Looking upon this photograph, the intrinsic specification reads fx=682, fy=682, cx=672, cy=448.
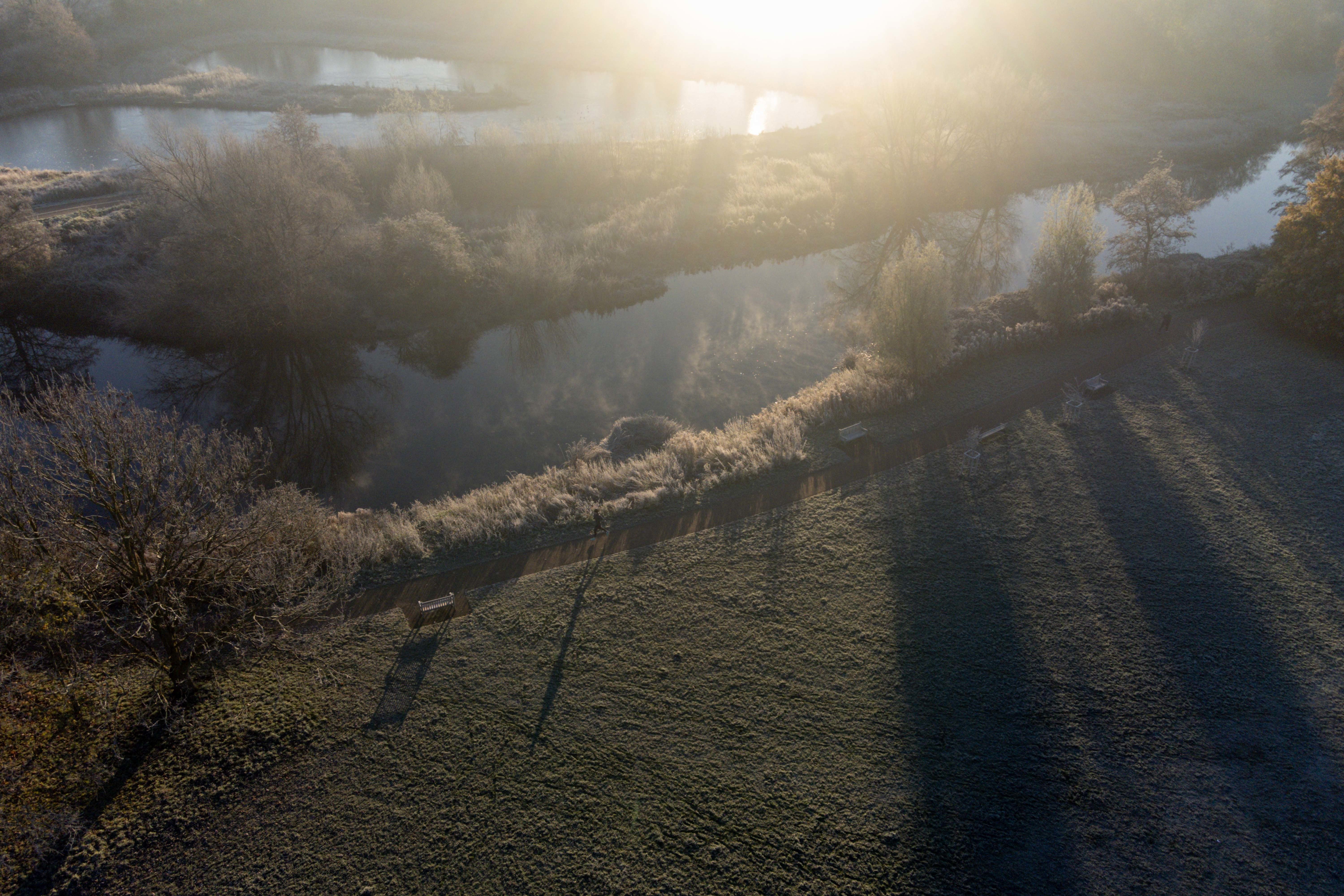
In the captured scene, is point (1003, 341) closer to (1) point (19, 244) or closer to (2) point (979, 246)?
(2) point (979, 246)

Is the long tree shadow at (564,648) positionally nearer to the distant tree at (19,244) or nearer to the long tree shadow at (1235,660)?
the long tree shadow at (1235,660)

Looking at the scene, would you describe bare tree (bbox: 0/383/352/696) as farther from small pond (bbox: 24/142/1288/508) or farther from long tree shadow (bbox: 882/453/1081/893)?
long tree shadow (bbox: 882/453/1081/893)

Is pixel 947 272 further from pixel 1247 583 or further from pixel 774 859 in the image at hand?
pixel 774 859

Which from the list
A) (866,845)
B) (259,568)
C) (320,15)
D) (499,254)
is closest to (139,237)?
(499,254)

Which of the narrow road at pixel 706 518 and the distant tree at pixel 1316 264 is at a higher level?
the distant tree at pixel 1316 264

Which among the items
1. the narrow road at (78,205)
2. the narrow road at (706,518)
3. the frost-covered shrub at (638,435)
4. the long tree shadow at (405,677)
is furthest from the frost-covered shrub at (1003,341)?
the narrow road at (78,205)

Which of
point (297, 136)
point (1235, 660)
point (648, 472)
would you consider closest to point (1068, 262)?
point (1235, 660)

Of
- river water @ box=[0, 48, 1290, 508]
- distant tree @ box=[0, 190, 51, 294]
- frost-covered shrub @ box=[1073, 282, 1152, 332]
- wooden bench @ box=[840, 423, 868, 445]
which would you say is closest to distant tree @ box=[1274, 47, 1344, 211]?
river water @ box=[0, 48, 1290, 508]
